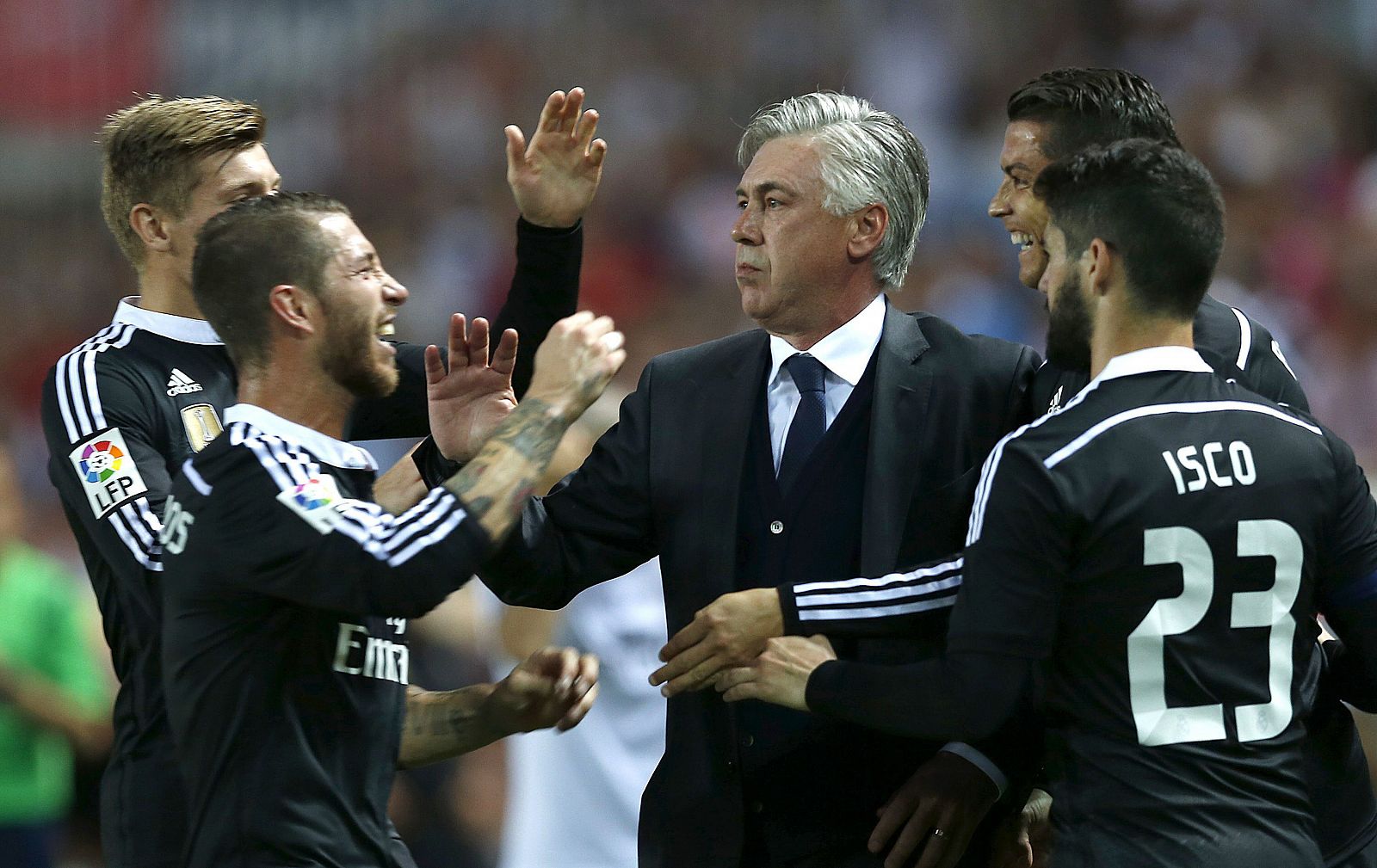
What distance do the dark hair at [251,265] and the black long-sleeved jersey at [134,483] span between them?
396 mm

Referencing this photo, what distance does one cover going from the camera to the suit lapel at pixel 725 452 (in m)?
3.47

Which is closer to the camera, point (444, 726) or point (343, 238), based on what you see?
point (343, 238)

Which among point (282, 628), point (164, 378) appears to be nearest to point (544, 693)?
point (282, 628)

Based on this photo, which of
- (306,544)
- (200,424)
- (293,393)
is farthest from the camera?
(200,424)

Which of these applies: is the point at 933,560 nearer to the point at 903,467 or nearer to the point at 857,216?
the point at 903,467

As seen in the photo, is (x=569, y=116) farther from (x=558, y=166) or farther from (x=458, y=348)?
(x=458, y=348)

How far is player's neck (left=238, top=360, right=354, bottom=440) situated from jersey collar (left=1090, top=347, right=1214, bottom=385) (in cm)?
140

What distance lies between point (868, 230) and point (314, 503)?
1.47 meters

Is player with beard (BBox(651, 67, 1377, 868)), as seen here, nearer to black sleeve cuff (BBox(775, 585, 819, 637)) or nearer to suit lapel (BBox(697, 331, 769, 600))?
black sleeve cuff (BBox(775, 585, 819, 637))

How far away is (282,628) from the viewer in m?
2.92

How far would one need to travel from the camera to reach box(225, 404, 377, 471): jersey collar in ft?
9.78

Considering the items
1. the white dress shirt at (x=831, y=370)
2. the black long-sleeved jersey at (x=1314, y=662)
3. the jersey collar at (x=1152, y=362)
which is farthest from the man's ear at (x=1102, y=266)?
the white dress shirt at (x=831, y=370)

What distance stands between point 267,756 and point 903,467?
138 centimetres

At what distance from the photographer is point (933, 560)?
3400mm
